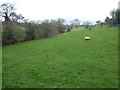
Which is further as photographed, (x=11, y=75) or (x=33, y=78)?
(x=11, y=75)

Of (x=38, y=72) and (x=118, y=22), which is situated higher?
(x=118, y=22)

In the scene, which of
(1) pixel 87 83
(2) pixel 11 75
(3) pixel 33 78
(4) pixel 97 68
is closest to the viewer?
(1) pixel 87 83

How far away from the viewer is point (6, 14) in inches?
1426

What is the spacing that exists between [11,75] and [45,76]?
5.29ft

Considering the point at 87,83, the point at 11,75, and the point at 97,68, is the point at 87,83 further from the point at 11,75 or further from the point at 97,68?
the point at 11,75

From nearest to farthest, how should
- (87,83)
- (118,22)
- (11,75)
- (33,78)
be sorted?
(87,83) → (33,78) → (11,75) → (118,22)

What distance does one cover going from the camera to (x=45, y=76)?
8938mm

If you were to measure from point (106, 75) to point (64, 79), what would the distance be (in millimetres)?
1832

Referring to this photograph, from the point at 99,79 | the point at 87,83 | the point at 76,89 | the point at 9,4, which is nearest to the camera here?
the point at 76,89

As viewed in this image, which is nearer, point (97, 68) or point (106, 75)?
point (106, 75)

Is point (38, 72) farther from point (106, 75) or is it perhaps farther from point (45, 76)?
point (106, 75)

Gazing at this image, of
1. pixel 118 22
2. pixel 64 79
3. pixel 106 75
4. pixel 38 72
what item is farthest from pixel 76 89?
Answer: pixel 118 22

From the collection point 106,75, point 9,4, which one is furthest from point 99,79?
point 9,4

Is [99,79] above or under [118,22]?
under
